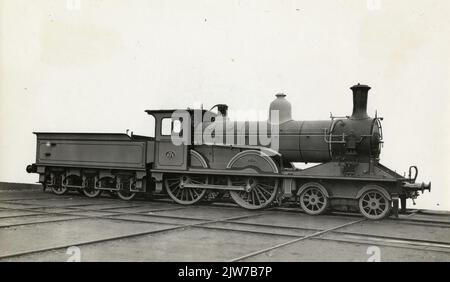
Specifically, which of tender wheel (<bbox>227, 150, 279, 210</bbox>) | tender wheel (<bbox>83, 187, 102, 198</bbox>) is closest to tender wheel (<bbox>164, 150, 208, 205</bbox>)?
tender wheel (<bbox>227, 150, 279, 210</bbox>)

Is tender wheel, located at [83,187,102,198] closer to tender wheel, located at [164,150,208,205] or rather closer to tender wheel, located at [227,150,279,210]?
tender wheel, located at [164,150,208,205]

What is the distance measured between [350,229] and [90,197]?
8.14 m

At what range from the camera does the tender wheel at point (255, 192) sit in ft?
35.3

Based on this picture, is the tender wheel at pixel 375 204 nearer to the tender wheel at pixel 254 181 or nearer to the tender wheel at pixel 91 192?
the tender wheel at pixel 254 181

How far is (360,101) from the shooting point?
9.98 meters

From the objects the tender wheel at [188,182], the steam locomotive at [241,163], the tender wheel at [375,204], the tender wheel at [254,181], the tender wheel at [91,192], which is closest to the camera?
the tender wheel at [375,204]

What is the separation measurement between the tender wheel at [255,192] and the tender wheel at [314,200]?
0.73 m

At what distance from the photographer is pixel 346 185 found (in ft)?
32.6

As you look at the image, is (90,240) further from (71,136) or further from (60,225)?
(71,136)

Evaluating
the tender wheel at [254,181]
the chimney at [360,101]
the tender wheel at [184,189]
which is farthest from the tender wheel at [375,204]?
the tender wheel at [184,189]

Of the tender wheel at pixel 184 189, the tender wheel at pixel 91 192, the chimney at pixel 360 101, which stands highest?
the chimney at pixel 360 101

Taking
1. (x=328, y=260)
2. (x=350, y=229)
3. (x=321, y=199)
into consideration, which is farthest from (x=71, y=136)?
(x=328, y=260)

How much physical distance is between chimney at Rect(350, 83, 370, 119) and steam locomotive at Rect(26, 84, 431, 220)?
2 centimetres
